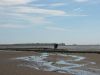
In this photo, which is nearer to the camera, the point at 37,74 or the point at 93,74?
the point at 37,74

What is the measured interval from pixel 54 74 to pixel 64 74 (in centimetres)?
66

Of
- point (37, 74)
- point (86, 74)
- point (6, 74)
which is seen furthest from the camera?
point (86, 74)

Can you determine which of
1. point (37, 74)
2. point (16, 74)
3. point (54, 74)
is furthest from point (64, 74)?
point (16, 74)

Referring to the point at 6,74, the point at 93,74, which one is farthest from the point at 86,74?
the point at 6,74

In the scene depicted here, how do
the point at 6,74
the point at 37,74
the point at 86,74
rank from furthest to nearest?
the point at 86,74 < the point at 37,74 < the point at 6,74

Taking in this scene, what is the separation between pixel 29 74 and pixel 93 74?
13.6 ft

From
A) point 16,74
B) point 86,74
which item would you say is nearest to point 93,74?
point 86,74

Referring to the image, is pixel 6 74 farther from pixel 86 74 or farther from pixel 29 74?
pixel 86 74

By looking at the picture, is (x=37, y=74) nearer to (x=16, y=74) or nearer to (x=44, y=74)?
(x=44, y=74)

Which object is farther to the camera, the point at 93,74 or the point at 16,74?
the point at 93,74

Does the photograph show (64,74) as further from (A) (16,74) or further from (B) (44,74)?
(A) (16,74)

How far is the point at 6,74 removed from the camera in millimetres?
15211

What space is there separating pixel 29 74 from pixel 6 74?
1486 millimetres

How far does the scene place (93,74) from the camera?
17.6m
